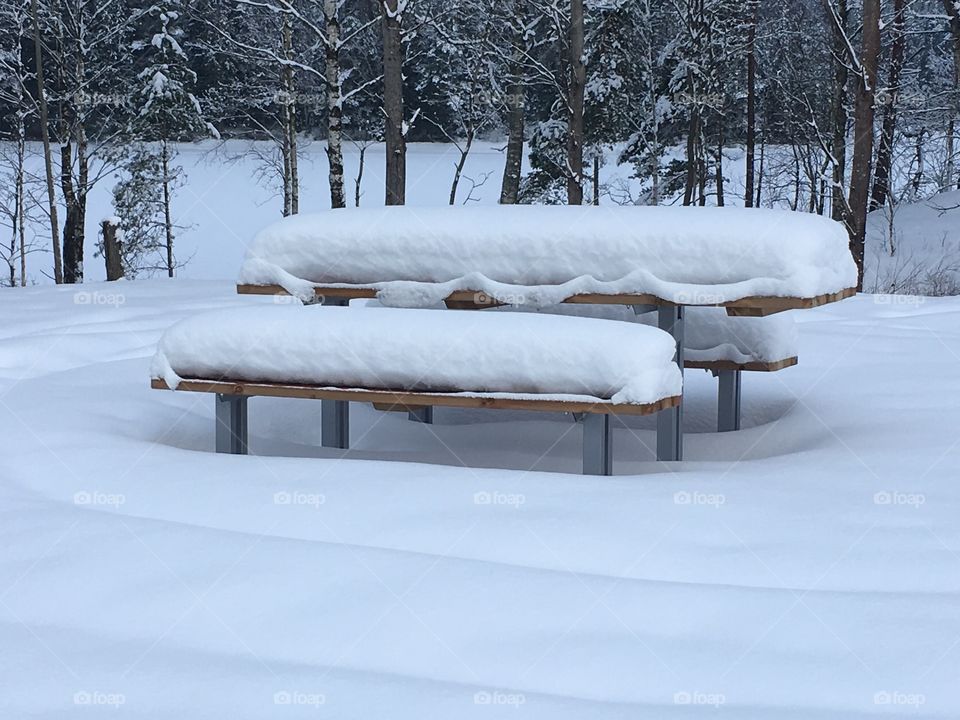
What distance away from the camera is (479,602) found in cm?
308

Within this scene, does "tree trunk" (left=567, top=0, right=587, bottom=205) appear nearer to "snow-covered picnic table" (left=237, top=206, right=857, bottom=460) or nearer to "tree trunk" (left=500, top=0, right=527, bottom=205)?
"tree trunk" (left=500, top=0, right=527, bottom=205)

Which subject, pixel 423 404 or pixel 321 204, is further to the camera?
pixel 321 204

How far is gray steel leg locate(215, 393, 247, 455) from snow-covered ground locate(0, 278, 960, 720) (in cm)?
32

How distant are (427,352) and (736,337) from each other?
1922 millimetres

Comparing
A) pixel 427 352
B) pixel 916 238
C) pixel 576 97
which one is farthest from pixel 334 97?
pixel 916 238

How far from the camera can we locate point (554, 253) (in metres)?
5.09

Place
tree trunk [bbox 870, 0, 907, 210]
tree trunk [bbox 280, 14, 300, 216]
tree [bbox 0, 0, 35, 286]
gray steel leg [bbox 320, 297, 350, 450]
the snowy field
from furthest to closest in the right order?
the snowy field, tree trunk [bbox 870, 0, 907, 210], tree trunk [bbox 280, 14, 300, 216], tree [bbox 0, 0, 35, 286], gray steel leg [bbox 320, 297, 350, 450]

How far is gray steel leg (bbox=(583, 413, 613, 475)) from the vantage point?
454 centimetres

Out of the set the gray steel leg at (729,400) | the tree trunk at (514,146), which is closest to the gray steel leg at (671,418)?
the gray steel leg at (729,400)

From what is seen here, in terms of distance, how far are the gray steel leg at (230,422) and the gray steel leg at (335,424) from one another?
53 cm

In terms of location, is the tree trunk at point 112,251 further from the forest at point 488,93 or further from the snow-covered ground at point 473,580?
the snow-covered ground at point 473,580

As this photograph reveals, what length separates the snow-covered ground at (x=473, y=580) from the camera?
2.64 metres

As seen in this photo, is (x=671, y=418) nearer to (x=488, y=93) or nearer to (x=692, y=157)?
(x=488, y=93)

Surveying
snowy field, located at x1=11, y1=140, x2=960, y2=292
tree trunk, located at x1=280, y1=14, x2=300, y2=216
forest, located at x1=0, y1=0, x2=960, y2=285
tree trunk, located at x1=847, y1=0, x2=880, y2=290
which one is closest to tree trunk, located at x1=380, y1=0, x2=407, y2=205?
forest, located at x1=0, y1=0, x2=960, y2=285
